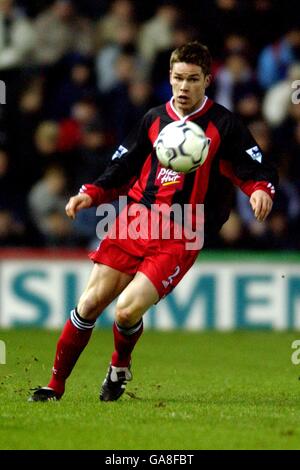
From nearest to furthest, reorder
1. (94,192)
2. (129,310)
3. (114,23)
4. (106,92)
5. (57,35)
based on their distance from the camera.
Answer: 1. (129,310)
2. (94,192)
3. (106,92)
4. (57,35)
5. (114,23)

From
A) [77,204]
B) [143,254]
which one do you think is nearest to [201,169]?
[143,254]

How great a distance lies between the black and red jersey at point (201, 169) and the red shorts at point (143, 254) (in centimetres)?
24

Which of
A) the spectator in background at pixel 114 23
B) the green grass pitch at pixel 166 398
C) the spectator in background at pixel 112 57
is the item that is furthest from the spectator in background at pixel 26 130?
the green grass pitch at pixel 166 398

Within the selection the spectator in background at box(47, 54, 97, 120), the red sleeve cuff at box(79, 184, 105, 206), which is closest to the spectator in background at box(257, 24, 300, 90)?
the spectator in background at box(47, 54, 97, 120)

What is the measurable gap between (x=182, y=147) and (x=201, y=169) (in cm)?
39

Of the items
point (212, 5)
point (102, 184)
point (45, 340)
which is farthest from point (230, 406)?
point (212, 5)

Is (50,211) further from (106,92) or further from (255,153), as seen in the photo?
(255,153)

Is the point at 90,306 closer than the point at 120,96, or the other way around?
the point at 90,306

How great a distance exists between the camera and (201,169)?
7.63 m

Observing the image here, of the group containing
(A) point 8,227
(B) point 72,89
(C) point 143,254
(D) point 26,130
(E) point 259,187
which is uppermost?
(B) point 72,89

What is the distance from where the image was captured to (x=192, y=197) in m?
7.66

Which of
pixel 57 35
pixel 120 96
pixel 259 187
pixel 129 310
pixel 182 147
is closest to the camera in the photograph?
pixel 182 147

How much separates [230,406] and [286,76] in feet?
22.4

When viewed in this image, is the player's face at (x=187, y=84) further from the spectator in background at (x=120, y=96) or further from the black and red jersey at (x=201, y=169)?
the spectator in background at (x=120, y=96)
